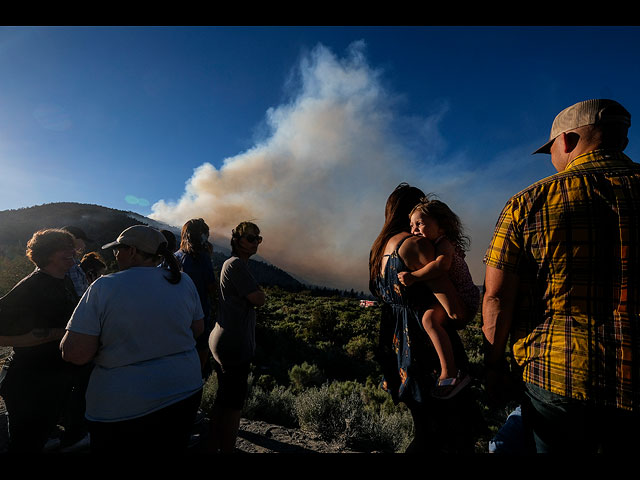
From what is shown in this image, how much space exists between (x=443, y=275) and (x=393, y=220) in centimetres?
50

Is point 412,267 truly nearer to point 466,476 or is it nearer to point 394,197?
point 394,197

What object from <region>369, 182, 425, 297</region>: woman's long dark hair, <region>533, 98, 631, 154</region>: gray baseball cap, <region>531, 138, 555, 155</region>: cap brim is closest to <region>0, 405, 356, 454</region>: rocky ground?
<region>369, 182, 425, 297</region>: woman's long dark hair

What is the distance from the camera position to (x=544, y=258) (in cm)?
127

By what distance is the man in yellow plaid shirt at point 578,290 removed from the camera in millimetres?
1124

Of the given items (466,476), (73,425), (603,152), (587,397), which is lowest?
(73,425)

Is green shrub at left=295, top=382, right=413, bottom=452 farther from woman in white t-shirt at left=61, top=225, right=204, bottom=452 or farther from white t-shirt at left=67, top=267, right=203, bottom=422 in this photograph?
white t-shirt at left=67, top=267, right=203, bottom=422

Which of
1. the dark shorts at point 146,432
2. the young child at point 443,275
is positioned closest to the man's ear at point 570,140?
the young child at point 443,275

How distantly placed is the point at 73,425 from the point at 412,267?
3.96m

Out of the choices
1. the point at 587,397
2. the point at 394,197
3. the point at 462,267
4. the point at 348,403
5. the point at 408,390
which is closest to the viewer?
the point at 587,397

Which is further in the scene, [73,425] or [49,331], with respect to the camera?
[73,425]

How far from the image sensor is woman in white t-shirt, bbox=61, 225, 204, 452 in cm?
159

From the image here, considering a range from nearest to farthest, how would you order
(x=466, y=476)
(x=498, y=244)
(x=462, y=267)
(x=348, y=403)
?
(x=466, y=476)
(x=498, y=244)
(x=462, y=267)
(x=348, y=403)

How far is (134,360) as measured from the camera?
1.65 metres
